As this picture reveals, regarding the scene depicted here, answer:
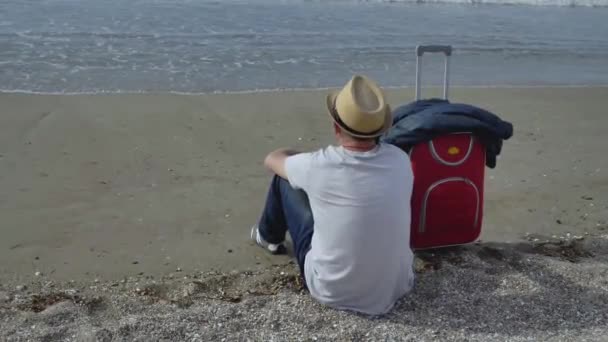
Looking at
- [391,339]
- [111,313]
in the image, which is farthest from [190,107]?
[391,339]

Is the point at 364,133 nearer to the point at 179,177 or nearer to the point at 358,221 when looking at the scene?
the point at 358,221

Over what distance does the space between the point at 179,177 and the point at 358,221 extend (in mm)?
2374

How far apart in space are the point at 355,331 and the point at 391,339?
161 millimetres

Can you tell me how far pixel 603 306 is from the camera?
3.60 metres

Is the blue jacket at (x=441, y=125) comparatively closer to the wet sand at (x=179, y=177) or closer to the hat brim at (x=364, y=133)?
the hat brim at (x=364, y=133)

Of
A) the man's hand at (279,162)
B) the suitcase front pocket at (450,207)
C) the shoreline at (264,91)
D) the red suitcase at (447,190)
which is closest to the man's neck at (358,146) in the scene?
the man's hand at (279,162)

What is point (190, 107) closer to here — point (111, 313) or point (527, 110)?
point (527, 110)

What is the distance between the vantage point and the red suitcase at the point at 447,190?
3.80m

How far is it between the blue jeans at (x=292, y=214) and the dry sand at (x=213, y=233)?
0.23 m

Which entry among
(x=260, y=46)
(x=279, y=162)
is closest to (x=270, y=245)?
(x=279, y=162)

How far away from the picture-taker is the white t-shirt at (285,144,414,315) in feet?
10.8

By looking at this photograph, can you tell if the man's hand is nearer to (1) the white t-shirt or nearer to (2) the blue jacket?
(1) the white t-shirt

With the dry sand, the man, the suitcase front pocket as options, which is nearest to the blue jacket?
the suitcase front pocket

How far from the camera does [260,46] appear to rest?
1076cm
